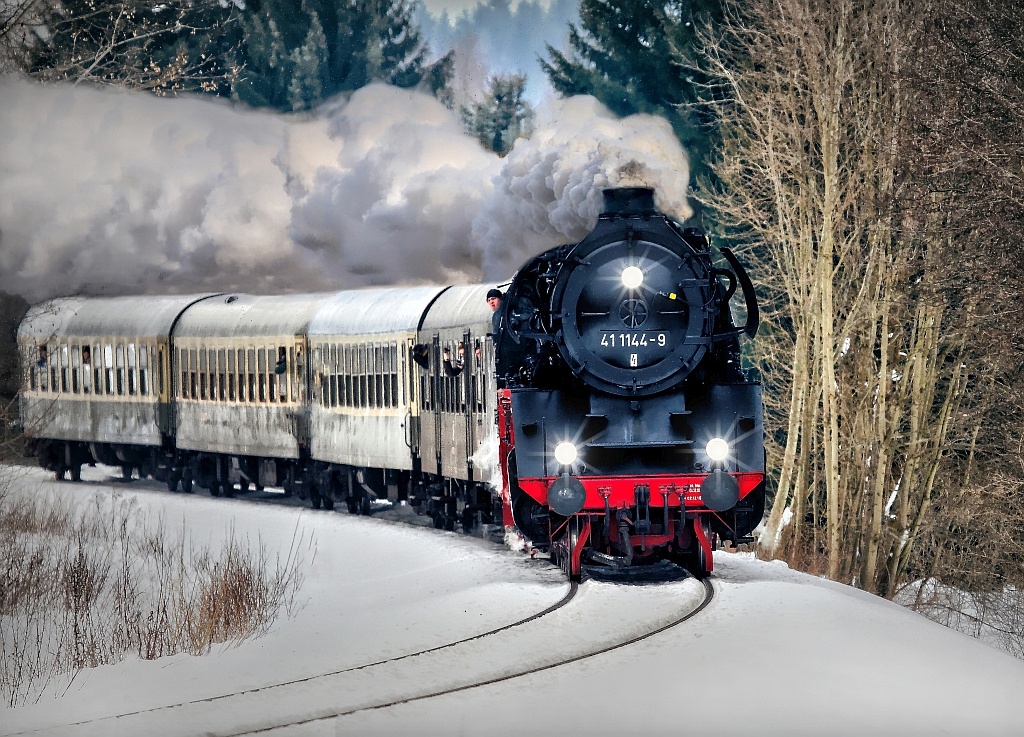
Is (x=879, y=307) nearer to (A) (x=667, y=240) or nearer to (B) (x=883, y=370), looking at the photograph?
Result: (B) (x=883, y=370)

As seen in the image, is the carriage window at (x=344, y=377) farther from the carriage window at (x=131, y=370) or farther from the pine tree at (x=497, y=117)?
the pine tree at (x=497, y=117)

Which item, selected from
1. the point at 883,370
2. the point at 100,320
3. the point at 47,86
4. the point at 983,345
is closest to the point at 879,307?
the point at 883,370

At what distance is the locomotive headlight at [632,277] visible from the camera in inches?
480

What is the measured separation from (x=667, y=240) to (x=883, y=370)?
7.34m

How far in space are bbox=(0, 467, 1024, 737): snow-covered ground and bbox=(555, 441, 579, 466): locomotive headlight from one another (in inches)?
39.1

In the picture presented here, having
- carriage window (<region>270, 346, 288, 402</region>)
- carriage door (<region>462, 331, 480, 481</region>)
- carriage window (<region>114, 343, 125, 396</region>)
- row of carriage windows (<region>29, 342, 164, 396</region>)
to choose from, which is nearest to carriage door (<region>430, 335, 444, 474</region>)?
carriage door (<region>462, 331, 480, 481</region>)

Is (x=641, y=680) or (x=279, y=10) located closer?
(x=641, y=680)

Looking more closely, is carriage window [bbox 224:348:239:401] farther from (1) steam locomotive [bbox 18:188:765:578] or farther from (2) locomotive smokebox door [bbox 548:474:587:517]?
(2) locomotive smokebox door [bbox 548:474:587:517]

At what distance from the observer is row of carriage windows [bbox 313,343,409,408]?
62.4ft

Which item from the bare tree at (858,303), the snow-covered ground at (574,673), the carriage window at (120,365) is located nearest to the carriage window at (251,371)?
the carriage window at (120,365)

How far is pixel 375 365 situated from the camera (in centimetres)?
1950

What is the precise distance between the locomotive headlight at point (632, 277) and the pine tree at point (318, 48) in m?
29.5

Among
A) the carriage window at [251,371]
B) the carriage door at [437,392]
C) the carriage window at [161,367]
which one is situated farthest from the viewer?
the carriage window at [161,367]

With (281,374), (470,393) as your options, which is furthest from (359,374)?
(470,393)
